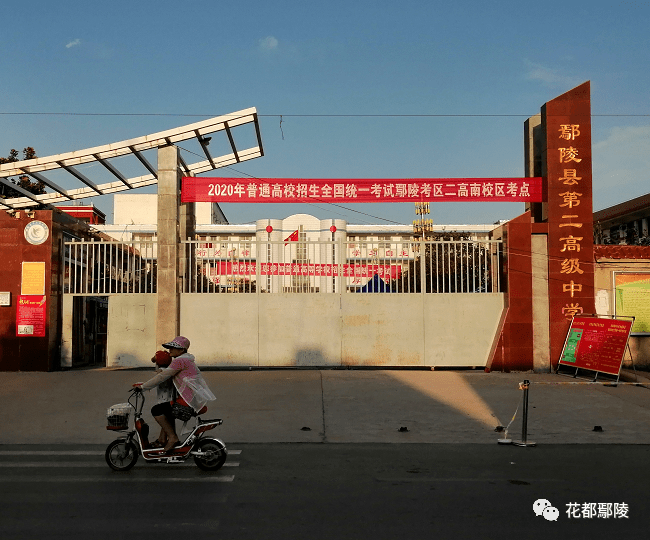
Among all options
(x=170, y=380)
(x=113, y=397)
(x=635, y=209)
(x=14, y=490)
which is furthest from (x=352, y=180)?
(x=635, y=209)

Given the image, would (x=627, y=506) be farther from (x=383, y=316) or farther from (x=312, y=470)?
(x=383, y=316)

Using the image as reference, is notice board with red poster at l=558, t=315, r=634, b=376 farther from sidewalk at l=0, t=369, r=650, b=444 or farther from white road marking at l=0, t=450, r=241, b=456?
white road marking at l=0, t=450, r=241, b=456

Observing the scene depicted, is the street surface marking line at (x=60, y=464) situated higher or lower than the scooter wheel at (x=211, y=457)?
lower

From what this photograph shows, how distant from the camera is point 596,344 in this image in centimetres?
1534

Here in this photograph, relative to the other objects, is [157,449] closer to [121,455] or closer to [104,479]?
[121,455]

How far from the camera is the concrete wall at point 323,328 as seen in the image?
16.8 m

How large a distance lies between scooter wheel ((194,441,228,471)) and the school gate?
9.25 metres

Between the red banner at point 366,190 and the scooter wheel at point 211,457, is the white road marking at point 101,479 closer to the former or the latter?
the scooter wheel at point 211,457

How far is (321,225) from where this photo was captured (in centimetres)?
5722

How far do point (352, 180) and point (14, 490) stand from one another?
39.2ft

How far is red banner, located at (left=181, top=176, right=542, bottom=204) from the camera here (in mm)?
16922

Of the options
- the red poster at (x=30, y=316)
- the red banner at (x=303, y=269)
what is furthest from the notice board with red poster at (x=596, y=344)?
the red poster at (x=30, y=316)

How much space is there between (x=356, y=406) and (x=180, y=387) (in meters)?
5.00

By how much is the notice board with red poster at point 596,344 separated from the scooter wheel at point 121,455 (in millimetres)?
11125
